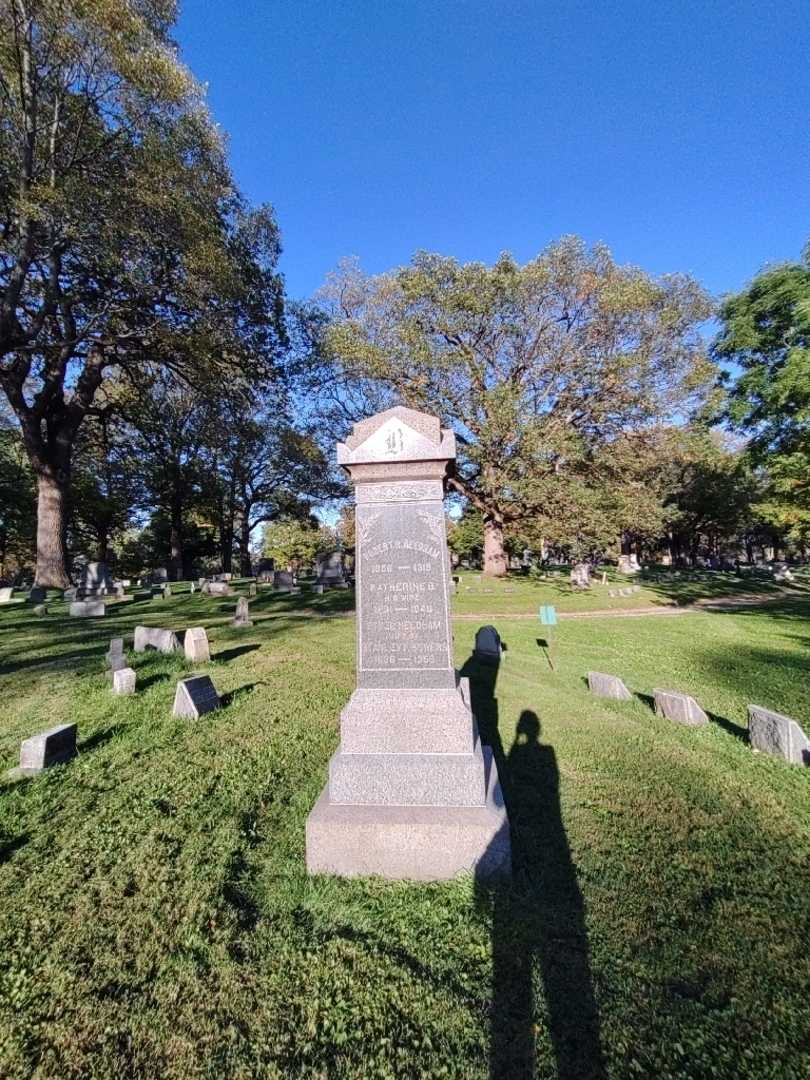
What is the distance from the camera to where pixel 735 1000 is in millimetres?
2250

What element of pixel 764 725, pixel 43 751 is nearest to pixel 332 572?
pixel 43 751

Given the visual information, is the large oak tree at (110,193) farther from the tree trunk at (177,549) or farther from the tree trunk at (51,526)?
the tree trunk at (177,549)

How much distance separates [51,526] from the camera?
63.0 feet

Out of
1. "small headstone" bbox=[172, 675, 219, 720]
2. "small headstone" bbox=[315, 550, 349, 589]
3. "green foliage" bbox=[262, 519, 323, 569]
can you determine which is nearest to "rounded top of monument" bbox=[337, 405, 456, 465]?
"small headstone" bbox=[172, 675, 219, 720]

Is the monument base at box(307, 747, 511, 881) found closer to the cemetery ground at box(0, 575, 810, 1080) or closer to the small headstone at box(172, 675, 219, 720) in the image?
the cemetery ground at box(0, 575, 810, 1080)

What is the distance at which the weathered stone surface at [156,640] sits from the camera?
8836mm

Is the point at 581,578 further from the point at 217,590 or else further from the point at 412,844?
the point at 412,844

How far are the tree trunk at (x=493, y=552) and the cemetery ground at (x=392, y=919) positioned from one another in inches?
771

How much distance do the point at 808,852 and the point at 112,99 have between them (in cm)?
2127

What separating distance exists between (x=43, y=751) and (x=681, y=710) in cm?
725

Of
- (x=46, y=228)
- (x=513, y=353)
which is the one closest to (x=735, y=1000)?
(x=46, y=228)

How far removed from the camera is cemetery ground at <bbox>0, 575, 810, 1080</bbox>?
209 centimetres

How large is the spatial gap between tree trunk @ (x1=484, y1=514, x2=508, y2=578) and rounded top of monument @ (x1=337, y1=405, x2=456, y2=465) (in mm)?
21597

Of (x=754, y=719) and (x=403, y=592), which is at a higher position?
(x=403, y=592)
